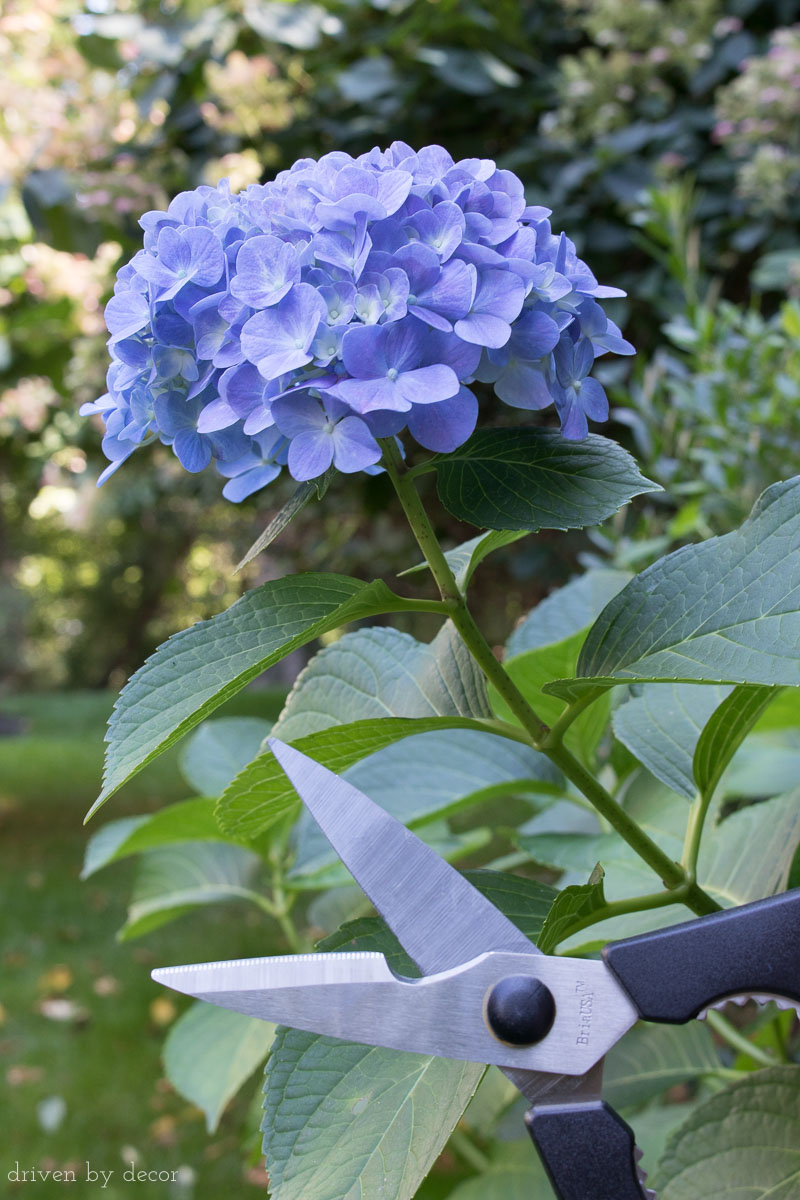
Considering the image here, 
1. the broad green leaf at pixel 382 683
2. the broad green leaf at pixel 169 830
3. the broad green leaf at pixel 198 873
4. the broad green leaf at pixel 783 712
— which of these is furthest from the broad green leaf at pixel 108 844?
the broad green leaf at pixel 783 712

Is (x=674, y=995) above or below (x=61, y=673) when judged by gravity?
above

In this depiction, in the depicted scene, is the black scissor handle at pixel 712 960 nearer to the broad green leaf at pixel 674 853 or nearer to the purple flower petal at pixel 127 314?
the broad green leaf at pixel 674 853

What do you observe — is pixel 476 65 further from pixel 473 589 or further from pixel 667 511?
pixel 473 589

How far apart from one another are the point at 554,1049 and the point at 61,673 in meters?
16.2

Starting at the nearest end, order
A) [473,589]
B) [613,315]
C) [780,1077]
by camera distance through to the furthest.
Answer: [780,1077] < [613,315] < [473,589]

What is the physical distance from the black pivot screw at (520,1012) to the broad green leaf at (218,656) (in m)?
0.20

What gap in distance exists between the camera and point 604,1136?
456mm

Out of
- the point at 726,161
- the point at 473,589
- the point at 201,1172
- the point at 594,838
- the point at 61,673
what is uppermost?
the point at 726,161

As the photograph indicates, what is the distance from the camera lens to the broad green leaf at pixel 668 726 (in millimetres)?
688

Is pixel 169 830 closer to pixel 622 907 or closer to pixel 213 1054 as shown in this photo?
pixel 213 1054

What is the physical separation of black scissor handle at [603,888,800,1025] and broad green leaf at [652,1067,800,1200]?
244 mm

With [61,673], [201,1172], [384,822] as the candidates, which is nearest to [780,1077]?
[384,822]

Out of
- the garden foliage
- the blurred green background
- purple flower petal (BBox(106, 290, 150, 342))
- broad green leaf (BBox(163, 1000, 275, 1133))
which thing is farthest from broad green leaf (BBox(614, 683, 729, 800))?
the blurred green background

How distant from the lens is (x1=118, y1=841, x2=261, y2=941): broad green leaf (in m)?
1.21
